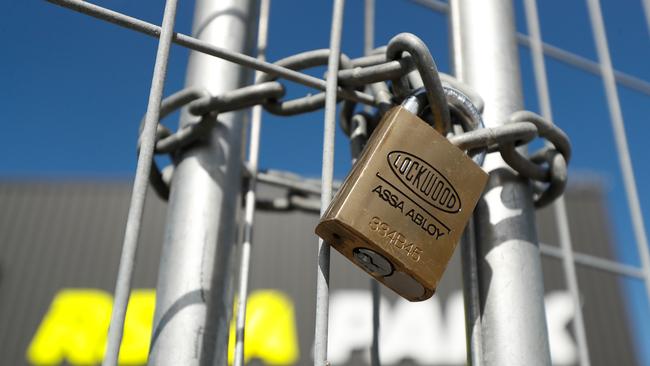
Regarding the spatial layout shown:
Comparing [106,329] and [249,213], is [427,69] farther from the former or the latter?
[106,329]

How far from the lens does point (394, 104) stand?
1.72ft

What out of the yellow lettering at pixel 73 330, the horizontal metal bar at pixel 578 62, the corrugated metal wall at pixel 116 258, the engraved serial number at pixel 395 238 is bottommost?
the engraved serial number at pixel 395 238

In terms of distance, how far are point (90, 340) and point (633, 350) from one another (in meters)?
5.48

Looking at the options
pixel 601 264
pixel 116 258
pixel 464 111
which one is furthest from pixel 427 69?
pixel 116 258

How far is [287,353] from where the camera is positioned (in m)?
6.45

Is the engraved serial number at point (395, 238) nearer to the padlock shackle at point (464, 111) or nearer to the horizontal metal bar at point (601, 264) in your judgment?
the padlock shackle at point (464, 111)

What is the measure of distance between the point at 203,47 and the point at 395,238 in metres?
0.19

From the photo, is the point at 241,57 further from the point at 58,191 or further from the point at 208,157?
the point at 58,191

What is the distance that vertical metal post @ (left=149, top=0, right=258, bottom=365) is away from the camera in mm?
468

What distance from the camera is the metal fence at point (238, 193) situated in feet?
1.40

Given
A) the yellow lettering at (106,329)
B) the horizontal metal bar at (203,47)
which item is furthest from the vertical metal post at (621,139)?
the yellow lettering at (106,329)

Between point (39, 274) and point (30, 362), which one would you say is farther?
point (39, 274)

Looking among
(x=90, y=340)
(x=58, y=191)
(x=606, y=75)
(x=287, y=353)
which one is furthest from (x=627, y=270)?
(x=58, y=191)

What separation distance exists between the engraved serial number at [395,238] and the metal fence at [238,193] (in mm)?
34
